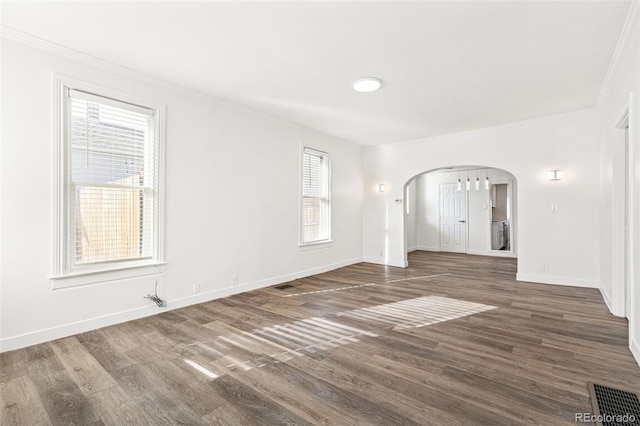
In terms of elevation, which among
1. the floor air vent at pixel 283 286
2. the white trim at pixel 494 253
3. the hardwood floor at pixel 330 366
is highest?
the white trim at pixel 494 253

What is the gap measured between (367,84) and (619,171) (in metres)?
2.98

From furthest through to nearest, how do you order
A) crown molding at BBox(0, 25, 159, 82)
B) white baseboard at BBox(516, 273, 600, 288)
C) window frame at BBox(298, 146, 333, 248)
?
window frame at BBox(298, 146, 333, 248) → white baseboard at BBox(516, 273, 600, 288) → crown molding at BBox(0, 25, 159, 82)

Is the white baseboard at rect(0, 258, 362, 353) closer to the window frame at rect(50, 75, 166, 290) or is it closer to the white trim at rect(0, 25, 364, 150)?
the window frame at rect(50, 75, 166, 290)

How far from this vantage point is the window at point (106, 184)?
9.66 feet

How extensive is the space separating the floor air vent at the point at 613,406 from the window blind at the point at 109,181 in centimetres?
421

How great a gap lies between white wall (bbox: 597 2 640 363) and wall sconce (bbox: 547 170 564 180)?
60 cm

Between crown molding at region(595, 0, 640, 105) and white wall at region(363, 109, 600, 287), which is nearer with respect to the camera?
crown molding at region(595, 0, 640, 105)

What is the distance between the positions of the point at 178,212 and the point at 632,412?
14.4ft

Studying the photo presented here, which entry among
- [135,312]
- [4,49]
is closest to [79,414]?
[135,312]

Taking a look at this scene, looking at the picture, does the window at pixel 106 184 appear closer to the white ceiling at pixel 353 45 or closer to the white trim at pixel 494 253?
the white ceiling at pixel 353 45

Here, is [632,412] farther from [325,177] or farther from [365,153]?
[365,153]

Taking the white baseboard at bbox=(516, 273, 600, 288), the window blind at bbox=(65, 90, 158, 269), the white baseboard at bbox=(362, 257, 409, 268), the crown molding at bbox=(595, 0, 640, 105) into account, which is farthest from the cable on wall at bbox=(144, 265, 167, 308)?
the white baseboard at bbox=(516, 273, 600, 288)

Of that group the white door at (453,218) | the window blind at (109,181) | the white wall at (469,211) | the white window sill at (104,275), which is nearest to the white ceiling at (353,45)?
the window blind at (109,181)

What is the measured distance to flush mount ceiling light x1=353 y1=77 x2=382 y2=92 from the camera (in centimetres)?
353
